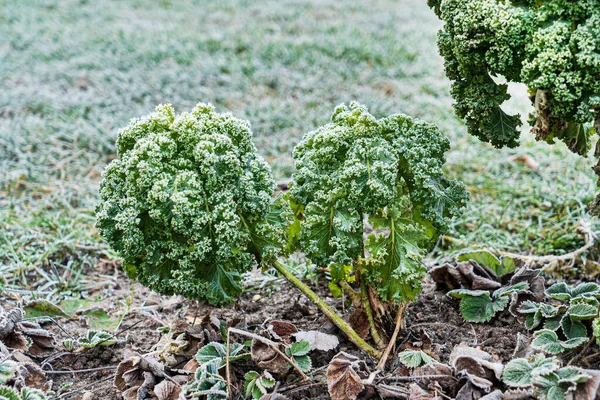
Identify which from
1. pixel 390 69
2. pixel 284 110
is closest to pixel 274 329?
pixel 284 110

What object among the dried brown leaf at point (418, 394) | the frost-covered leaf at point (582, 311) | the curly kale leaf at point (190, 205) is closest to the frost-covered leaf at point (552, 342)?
the frost-covered leaf at point (582, 311)

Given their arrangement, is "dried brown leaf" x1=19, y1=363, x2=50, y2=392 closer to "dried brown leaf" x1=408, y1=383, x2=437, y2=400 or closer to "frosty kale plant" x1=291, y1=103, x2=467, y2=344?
"frosty kale plant" x1=291, y1=103, x2=467, y2=344

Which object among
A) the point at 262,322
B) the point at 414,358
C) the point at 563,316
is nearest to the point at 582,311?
the point at 563,316

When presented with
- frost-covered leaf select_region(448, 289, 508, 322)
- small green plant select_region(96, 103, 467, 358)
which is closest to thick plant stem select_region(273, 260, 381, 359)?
small green plant select_region(96, 103, 467, 358)

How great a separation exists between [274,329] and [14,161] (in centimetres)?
375

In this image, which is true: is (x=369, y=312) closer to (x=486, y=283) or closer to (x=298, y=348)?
(x=298, y=348)

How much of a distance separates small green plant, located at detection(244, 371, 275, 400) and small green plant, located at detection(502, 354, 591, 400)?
32.2 inches

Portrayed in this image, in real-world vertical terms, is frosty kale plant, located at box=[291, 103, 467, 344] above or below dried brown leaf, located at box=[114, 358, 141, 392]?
above

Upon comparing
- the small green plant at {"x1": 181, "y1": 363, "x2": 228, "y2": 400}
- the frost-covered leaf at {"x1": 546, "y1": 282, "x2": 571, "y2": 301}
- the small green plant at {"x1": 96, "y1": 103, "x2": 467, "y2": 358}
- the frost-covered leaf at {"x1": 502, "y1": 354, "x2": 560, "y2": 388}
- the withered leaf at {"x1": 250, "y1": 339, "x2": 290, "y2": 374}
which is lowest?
the small green plant at {"x1": 181, "y1": 363, "x2": 228, "y2": 400}

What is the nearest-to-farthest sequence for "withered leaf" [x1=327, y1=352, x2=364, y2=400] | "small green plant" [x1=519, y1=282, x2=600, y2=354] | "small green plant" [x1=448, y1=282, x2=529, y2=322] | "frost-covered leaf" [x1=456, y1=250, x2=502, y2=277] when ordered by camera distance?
"withered leaf" [x1=327, y1=352, x2=364, y2=400]
"small green plant" [x1=519, y1=282, x2=600, y2=354]
"small green plant" [x1=448, y1=282, x2=529, y2=322]
"frost-covered leaf" [x1=456, y1=250, x2=502, y2=277]

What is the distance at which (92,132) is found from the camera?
5711 mm

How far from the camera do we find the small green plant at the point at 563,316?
7.36ft

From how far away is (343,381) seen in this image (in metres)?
→ 2.15

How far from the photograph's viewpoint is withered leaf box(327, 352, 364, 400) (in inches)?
84.1
